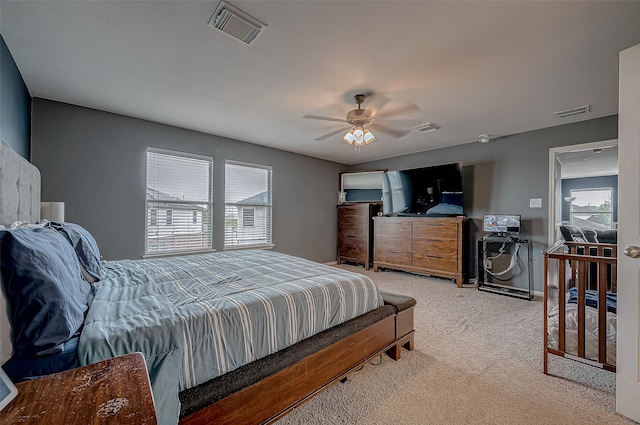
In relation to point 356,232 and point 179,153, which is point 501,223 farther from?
point 179,153

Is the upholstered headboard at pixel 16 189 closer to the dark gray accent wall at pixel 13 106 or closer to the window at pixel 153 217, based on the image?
the dark gray accent wall at pixel 13 106

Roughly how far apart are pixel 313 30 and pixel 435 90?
1458mm

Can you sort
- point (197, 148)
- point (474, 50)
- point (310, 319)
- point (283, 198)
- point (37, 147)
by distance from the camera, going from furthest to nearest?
point (283, 198) → point (197, 148) → point (37, 147) → point (474, 50) → point (310, 319)

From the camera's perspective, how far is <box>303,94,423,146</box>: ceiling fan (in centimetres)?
285

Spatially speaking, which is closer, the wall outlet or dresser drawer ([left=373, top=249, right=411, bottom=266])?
the wall outlet

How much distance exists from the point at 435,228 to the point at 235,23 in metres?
4.07

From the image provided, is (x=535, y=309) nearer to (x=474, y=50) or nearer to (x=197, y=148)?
(x=474, y=50)

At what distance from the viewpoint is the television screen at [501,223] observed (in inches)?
156

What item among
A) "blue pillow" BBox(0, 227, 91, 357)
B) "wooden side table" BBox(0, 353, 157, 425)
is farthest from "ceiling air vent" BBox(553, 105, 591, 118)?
"blue pillow" BBox(0, 227, 91, 357)

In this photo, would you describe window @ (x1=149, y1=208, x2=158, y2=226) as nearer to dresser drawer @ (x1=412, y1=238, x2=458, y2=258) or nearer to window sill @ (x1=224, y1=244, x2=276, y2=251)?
window sill @ (x1=224, y1=244, x2=276, y2=251)

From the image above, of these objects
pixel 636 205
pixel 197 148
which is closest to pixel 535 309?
pixel 636 205

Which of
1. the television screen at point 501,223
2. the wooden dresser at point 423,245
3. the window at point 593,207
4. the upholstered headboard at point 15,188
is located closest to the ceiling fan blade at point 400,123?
the wooden dresser at point 423,245

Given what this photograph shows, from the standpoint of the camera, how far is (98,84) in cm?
255

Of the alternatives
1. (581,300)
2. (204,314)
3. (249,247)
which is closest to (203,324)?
(204,314)
